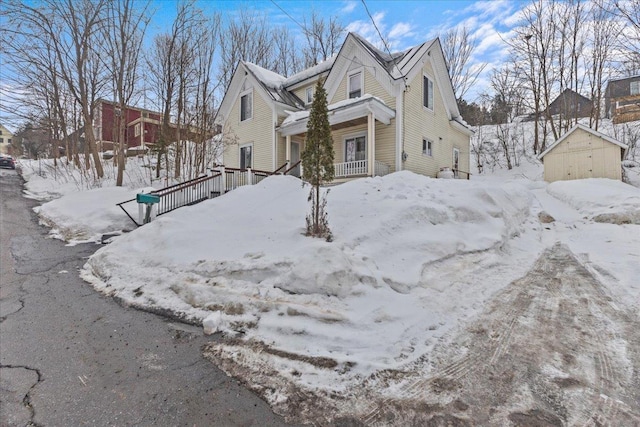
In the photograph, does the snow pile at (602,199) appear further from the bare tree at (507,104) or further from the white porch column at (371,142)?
the bare tree at (507,104)

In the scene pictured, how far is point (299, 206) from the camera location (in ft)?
24.1

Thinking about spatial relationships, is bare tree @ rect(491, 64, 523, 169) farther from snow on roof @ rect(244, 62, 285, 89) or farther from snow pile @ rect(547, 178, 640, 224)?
snow on roof @ rect(244, 62, 285, 89)

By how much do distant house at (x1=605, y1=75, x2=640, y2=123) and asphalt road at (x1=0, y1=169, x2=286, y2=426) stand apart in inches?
1045

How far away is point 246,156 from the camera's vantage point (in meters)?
17.0

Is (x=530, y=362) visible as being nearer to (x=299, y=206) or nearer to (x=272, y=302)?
(x=272, y=302)

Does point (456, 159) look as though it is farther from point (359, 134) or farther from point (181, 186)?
point (181, 186)

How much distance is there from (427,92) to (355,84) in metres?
3.78

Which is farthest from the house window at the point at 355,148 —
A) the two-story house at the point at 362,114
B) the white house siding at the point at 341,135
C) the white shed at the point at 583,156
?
the white shed at the point at 583,156

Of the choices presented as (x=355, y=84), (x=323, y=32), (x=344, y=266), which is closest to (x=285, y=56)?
(x=323, y=32)

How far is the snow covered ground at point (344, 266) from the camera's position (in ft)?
9.98

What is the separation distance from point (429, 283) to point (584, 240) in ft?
18.1

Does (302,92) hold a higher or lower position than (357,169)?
higher

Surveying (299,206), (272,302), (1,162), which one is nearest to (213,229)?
(299,206)

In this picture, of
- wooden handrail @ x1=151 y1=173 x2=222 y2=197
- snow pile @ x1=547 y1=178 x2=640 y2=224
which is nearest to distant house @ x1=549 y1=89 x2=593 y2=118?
snow pile @ x1=547 y1=178 x2=640 y2=224
